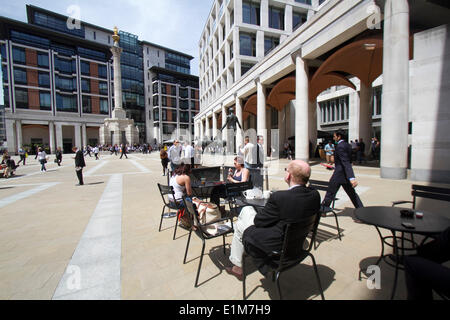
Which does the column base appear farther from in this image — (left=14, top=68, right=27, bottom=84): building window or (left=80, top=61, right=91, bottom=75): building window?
(left=80, top=61, right=91, bottom=75): building window

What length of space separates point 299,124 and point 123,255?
→ 1360cm

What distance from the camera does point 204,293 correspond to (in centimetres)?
247

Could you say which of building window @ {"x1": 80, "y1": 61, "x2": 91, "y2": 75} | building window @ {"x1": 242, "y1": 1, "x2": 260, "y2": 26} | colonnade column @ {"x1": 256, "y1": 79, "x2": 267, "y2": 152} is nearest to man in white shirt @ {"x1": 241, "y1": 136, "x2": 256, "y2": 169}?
colonnade column @ {"x1": 256, "y1": 79, "x2": 267, "y2": 152}

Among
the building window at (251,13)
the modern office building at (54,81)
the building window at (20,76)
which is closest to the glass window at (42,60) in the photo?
the modern office building at (54,81)

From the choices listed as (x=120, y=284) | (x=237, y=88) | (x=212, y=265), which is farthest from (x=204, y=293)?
(x=237, y=88)

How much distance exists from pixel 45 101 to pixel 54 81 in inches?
201

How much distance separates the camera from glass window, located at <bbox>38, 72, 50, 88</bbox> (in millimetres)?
46766

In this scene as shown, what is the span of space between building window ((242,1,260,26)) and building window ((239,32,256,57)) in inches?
66.4

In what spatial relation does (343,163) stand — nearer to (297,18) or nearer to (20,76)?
(297,18)

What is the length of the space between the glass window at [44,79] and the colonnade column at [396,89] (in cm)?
6184

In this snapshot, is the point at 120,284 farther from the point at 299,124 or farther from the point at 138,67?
the point at 138,67

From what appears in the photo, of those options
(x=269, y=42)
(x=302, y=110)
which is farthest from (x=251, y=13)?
(x=302, y=110)

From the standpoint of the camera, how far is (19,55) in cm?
4475

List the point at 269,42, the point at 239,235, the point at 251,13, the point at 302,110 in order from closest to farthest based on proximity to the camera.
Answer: the point at 239,235 → the point at 302,110 → the point at 251,13 → the point at 269,42
